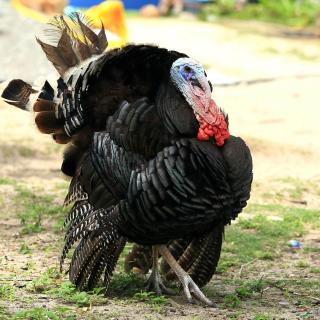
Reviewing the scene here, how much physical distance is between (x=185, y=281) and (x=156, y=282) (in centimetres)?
24

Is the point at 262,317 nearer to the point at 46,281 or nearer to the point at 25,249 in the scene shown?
the point at 46,281

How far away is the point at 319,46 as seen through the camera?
698 inches

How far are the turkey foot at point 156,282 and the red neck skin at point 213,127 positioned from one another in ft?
2.80

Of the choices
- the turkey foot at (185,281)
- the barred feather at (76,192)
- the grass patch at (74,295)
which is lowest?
the turkey foot at (185,281)

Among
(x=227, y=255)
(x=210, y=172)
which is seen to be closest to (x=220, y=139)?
(x=210, y=172)

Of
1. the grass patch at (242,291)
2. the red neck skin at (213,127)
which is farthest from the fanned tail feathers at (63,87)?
the grass patch at (242,291)

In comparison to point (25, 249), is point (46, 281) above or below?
above

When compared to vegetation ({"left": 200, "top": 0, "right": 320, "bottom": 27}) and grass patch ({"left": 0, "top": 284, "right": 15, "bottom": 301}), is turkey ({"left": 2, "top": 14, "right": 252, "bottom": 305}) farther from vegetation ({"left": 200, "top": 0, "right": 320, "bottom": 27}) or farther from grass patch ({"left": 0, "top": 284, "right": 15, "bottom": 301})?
vegetation ({"left": 200, "top": 0, "right": 320, "bottom": 27})

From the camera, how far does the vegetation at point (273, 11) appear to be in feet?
68.4

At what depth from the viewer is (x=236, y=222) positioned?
759cm

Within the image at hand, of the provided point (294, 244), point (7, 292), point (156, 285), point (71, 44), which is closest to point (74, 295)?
point (7, 292)

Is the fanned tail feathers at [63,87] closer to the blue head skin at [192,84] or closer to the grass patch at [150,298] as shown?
the blue head skin at [192,84]

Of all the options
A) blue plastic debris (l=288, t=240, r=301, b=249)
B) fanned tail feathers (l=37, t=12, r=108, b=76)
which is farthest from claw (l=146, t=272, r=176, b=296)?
blue plastic debris (l=288, t=240, r=301, b=249)

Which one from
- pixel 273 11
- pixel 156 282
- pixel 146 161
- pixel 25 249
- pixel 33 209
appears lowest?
pixel 273 11
